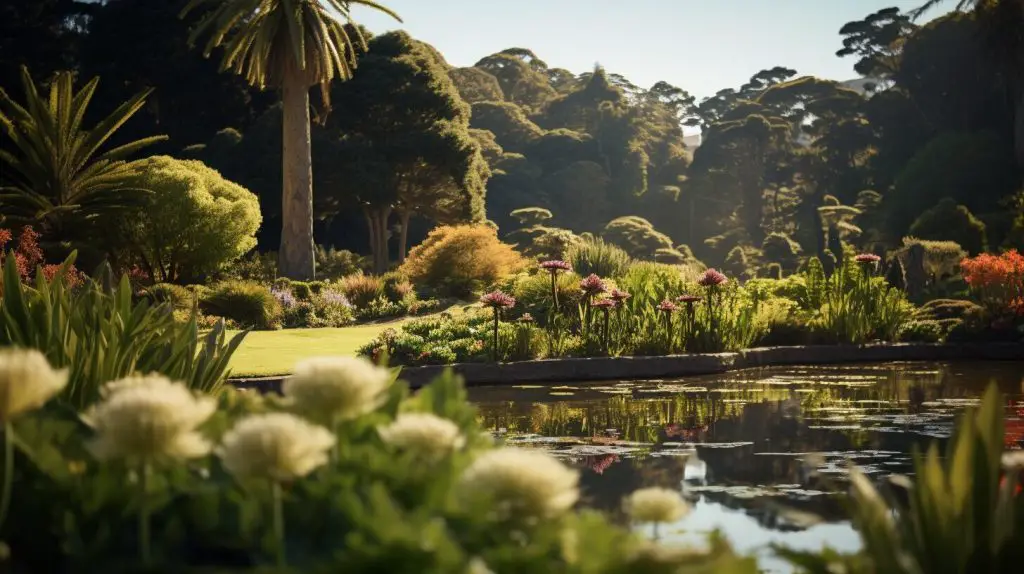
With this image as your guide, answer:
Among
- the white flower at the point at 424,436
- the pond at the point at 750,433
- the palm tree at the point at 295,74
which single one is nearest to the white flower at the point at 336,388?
the white flower at the point at 424,436

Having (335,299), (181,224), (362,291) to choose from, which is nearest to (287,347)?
(335,299)

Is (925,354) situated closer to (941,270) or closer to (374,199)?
(941,270)

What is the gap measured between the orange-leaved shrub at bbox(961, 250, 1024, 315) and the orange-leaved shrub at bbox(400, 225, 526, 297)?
12073mm

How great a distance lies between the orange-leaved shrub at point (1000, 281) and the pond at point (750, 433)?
10.1ft

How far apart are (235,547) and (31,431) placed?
0.46 meters

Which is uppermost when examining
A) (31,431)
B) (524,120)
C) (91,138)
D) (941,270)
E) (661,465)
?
(524,120)

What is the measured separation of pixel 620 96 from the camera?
3391 inches

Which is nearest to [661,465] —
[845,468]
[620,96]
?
[845,468]

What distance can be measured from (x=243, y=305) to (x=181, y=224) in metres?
5.12

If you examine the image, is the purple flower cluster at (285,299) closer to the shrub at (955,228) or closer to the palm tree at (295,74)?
the palm tree at (295,74)

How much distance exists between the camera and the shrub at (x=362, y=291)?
25.1 m

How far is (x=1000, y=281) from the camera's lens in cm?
1689

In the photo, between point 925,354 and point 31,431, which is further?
point 925,354

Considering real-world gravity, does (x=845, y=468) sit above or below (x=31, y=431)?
below
